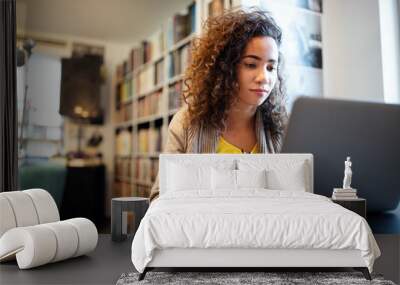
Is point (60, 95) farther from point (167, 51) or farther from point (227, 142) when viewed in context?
point (227, 142)

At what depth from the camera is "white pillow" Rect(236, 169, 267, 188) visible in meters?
3.47

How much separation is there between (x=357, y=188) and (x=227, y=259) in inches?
60.3

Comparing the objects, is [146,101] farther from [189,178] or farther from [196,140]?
[189,178]

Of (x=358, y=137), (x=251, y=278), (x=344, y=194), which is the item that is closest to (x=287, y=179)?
(x=344, y=194)

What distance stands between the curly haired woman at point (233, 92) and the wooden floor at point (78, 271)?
808mm

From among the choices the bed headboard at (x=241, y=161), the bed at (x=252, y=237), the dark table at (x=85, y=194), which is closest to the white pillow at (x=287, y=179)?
the bed headboard at (x=241, y=161)

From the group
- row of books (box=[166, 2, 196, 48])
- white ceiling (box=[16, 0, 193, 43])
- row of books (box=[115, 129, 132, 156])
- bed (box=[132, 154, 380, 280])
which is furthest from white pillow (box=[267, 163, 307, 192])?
white ceiling (box=[16, 0, 193, 43])

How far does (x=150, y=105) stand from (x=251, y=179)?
3.83 ft

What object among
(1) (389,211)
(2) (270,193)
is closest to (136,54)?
(2) (270,193)

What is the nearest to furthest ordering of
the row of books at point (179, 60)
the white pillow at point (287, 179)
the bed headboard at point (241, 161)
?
1. the white pillow at point (287, 179)
2. the bed headboard at point (241, 161)
3. the row of books at point (179, 60)

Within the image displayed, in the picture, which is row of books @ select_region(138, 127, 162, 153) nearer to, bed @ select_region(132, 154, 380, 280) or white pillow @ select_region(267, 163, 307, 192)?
white pillow @ select_region(267, 163, 307, 192)

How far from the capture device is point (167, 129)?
4059 mm

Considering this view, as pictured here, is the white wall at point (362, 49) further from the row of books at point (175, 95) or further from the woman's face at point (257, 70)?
the row of books at point (175, 95)

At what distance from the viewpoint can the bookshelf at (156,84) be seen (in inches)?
158
